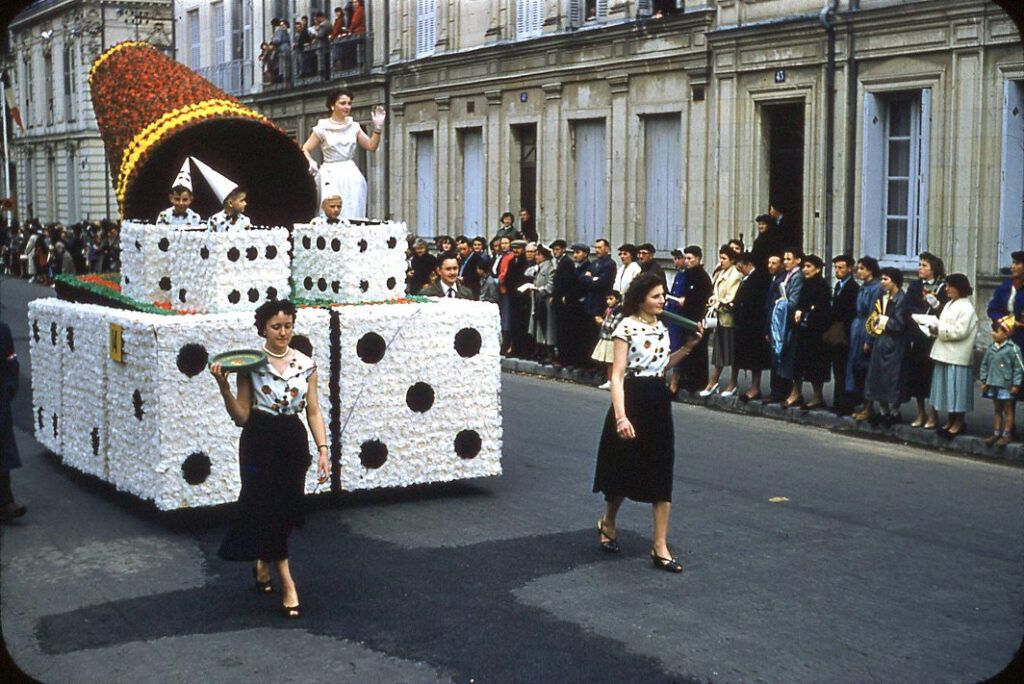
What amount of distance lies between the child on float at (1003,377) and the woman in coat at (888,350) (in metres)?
0.99

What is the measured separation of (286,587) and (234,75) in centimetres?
3764

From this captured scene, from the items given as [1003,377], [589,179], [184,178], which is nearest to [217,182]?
[184,178]

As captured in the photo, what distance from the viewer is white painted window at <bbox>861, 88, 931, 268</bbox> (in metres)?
20.3

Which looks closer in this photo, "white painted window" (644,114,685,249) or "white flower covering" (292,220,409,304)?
"white flower covering" (292,220,409,304)

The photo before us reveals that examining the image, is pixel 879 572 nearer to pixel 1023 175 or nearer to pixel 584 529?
pixel 584 529

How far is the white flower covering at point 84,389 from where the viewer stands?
1112 centimetres

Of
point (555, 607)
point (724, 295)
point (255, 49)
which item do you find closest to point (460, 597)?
point (555, 607)

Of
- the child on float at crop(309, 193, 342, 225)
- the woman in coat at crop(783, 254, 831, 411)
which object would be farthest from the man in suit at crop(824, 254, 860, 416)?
the child on float at crop(309, 193, 342, 225)

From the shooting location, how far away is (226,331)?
1021cm

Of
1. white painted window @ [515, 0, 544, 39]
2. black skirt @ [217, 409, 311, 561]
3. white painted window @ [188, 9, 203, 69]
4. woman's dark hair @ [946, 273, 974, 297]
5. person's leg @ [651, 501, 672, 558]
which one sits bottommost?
person's leg @ [651, 501, 672, 558]

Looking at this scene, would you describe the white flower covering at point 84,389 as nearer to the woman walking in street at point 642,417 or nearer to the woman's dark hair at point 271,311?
the woman's dark hair at point 271,311

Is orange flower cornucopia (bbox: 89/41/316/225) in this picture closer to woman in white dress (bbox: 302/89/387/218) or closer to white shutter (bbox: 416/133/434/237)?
woman in white dress (bbox: 302/89/387/218)

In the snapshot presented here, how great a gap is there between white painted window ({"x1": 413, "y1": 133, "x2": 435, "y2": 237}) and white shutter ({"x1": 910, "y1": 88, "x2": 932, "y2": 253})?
15296 millimetres

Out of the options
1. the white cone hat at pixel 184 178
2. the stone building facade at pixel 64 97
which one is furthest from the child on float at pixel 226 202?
the stone building facade at pixel 64 97
